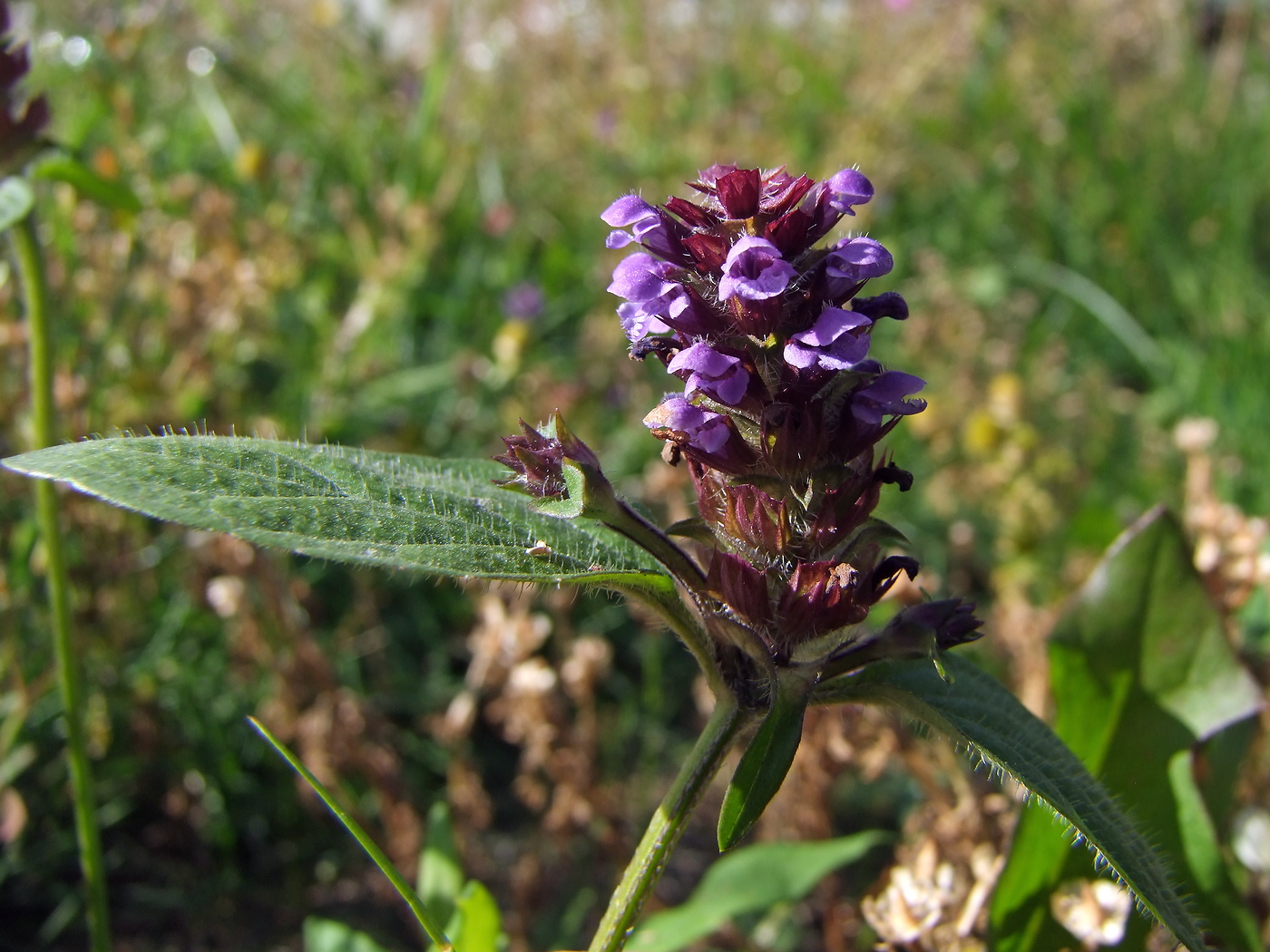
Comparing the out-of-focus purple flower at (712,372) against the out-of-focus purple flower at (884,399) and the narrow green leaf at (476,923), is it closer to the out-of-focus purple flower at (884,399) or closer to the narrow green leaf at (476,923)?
the out-of-focus purple flower at (884,399)

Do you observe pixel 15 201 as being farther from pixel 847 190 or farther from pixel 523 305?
pixel 523 305

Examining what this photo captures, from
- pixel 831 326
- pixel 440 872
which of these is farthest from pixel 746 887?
pixel 831 326

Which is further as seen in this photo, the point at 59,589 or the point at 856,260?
the point at 59,589

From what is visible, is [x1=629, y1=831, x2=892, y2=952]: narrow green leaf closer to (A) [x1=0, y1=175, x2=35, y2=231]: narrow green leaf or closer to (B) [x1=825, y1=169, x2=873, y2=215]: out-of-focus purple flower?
(B) [x1=825, y1=169, x2=873, y2=215]: out-of-focus purple flower

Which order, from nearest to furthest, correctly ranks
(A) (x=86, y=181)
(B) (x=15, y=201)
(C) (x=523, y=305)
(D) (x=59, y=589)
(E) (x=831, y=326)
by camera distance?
(E) (x=831, y=326) < (B) (x=15, y=201) < (D) (x=59, y=589) < (A) (x=86, y=181) < (C) (x=523, y=305)

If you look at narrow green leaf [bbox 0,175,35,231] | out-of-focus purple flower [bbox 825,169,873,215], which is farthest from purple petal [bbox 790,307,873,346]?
narrow green leaf [bbox 0,175,35,231]

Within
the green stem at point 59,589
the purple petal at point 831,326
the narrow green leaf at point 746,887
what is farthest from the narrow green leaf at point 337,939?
the purple petal at point 831,326

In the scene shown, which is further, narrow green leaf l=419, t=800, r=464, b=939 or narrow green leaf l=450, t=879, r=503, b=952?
narrow green leaf l=419, t=800, r=464, b=939
